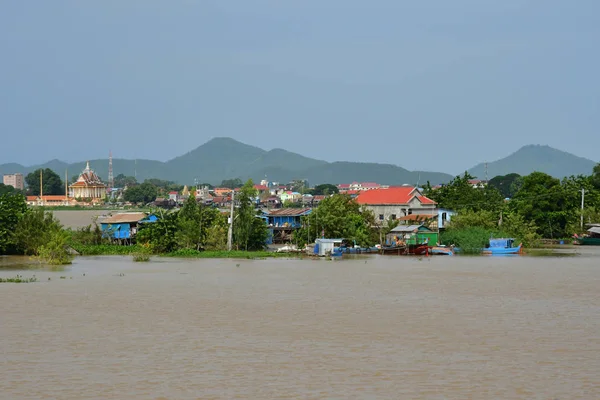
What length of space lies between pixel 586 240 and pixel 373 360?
108 feet

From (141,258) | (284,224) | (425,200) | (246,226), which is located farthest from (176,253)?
(425,200)

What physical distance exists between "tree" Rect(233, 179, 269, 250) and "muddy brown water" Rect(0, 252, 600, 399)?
817 cm

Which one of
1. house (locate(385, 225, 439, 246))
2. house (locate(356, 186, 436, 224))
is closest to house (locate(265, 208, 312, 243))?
house (locate(356, 186, 436, 224))

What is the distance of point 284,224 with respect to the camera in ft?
129

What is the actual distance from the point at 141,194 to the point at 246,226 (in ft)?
267

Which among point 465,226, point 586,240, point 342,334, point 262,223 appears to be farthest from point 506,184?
point 342,334

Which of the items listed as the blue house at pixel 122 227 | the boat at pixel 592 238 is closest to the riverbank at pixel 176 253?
the blue house at pixel 122 227

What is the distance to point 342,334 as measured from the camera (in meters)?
12.1

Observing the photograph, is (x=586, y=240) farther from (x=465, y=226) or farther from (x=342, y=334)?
(x=342, y=334)

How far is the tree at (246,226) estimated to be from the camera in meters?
29.3

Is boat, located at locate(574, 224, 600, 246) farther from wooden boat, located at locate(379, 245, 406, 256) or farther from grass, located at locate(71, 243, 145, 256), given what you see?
→ grass, located at locate(71, 243, 145, 256)

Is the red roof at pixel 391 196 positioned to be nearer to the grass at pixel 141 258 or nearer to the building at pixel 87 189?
the grass at pixel 141 258

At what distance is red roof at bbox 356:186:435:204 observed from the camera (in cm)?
4031

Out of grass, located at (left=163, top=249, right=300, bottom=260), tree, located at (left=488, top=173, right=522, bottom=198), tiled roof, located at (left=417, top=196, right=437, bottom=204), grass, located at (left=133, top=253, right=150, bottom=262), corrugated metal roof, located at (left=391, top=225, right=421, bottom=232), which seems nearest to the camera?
grass, located at (left=133, top=253, right=150, bottom=262)
